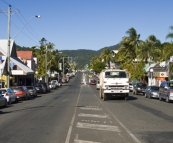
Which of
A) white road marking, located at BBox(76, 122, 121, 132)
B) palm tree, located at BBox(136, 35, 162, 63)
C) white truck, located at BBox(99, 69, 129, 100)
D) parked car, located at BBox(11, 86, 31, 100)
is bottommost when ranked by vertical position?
white road marking, located at BBox(76, 122, 121, 132)

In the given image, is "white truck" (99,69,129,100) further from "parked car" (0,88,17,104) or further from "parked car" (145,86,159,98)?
"parked car" (0,88,17,104)

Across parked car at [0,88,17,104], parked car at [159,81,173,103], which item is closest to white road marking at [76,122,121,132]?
parked car at [0,88,17,104]

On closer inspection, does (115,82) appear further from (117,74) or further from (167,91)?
(167,91)

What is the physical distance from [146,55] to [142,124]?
56211mm

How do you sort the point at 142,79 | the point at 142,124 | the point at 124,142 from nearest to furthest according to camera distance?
the point at 124,142, the point at 142,124, the point at 142,79

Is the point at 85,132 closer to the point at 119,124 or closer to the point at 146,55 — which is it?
the point at 119,124

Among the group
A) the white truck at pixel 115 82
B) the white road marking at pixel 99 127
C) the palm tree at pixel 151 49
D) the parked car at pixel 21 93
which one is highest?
the palm tree at pixel 151 49

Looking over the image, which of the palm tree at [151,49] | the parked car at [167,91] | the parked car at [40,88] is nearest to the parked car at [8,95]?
the parked car at [167,91]

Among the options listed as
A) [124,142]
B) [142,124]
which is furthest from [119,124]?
[124,142]

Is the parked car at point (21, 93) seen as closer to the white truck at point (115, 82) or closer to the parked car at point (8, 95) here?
the parked car at point (8, 95)

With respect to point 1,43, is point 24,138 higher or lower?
lower

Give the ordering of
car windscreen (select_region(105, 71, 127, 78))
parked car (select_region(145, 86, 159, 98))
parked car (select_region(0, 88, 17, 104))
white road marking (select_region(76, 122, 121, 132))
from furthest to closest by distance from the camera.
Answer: parked car (select_region(145, 86, 159, 98)), car windscreen (select_region(105, 71, 127, 78)), parked car (select_region(0, 88, 17, 104)), white road marking (select_region(76, 122, 121, 132))

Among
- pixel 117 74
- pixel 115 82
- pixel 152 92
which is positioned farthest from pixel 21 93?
pixel 152 92

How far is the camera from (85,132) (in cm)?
1315
